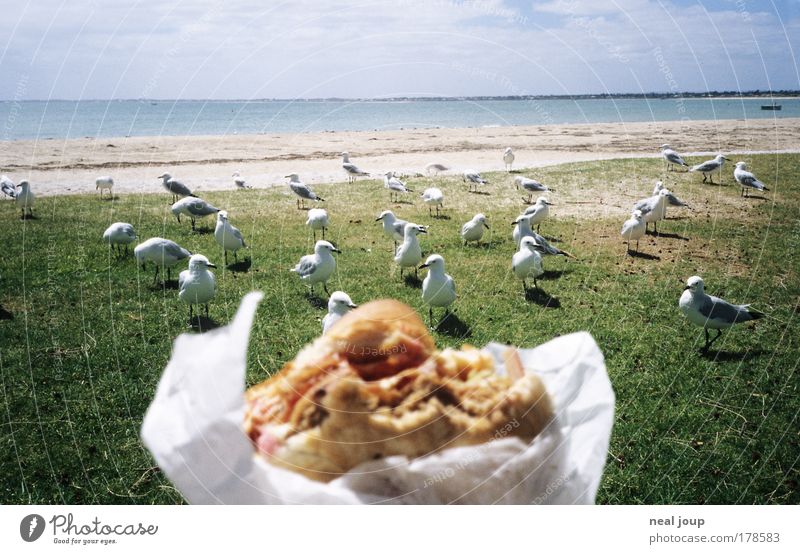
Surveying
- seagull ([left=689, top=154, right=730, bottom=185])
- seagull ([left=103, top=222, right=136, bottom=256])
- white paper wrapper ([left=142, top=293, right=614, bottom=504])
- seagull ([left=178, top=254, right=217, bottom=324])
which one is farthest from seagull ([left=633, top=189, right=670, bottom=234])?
white paper wrapper ([left=142, top=293, right=614, bottom=504])

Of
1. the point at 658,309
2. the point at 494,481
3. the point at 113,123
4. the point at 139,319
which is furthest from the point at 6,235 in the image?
the point at 113,123

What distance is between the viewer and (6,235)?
381 inches

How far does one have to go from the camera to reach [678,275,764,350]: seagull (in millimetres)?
5719

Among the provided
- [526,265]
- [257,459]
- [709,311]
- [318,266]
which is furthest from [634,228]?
[257,459]

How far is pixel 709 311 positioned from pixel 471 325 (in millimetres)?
2384

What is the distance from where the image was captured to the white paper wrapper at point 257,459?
138 centimetres

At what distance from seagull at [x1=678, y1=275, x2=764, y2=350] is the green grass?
0.72ft

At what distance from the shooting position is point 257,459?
4.56 feet

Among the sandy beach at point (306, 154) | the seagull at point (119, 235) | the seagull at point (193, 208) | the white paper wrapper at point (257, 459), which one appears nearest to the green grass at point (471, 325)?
the seagull at point (119, 235)

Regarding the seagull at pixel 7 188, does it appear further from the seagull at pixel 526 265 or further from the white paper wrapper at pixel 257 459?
the white paper wrapper at pixel 257 459

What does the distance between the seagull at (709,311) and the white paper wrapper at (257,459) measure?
489 centimetres

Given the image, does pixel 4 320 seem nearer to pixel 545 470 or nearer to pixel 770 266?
pixel 545 470

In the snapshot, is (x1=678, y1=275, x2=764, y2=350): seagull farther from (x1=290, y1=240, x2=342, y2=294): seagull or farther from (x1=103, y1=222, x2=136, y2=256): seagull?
(x1=103, y1=222, x2=136, y2=256): seagull

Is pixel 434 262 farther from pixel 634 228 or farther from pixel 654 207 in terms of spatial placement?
pixel 654 207
